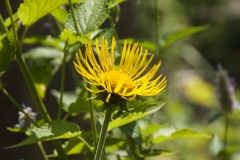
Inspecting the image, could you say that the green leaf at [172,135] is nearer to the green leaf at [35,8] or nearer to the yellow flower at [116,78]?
the yellow flower at [116,78]

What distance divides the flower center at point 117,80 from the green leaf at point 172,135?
217 millimetres

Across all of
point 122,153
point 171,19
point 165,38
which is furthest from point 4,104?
point 171,19

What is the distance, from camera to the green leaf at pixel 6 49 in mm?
818

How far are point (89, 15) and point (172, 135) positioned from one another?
272mm

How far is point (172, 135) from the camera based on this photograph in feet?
2.95

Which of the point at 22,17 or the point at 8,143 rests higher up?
the point at 22,17

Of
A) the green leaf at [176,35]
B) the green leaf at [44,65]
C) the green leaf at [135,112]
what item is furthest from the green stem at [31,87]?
the green leaf at [176,35]

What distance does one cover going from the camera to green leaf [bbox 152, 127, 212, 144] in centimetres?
87

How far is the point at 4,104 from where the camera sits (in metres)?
2.06

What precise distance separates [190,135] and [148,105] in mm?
129

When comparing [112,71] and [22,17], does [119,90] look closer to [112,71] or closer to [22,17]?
[112,71]

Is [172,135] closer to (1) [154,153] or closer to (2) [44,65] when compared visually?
(1) [154,153]

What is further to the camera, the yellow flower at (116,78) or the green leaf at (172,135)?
Result: the green leaf at (172,135)

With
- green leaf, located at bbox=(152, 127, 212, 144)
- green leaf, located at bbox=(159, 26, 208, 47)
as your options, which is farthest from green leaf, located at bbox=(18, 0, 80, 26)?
green leaf, located at bbox=(159, 26, 208, 47)
